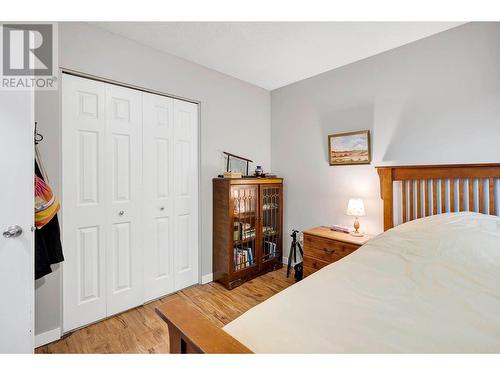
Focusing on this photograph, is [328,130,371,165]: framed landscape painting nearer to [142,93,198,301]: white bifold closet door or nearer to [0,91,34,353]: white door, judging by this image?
[142,93,198,301]: white bifold closet door

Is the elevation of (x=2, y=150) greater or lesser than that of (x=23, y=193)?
greater

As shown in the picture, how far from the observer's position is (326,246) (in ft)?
7.65

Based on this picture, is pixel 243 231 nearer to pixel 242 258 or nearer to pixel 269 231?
pixel 242 258

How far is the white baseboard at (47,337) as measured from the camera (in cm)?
164

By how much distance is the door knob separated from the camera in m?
1.22

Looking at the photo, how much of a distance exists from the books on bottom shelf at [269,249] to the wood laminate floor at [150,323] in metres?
0.36

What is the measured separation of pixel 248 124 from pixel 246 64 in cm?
73

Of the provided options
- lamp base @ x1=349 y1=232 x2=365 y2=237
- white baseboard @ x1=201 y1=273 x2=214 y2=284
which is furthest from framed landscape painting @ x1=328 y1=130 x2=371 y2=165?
white baseboard @ x1=201 y1=273 x2=214 y2=284

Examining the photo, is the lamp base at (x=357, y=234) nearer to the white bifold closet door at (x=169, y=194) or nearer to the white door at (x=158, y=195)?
the white bifold closet door at (x=169, y=194)

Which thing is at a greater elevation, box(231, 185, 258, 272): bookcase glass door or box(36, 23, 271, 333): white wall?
box(36, 23, 271, 333): white wall

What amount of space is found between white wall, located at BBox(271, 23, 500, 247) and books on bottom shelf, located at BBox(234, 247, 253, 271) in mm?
744

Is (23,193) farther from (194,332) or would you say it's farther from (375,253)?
(375,253)

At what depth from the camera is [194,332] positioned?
697 mm
